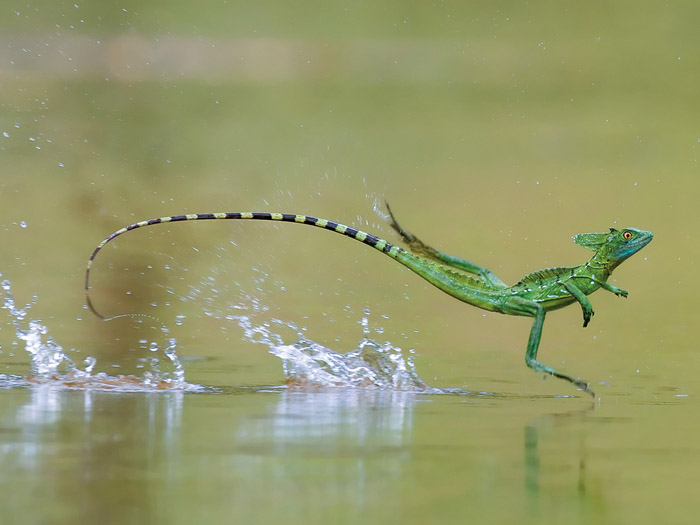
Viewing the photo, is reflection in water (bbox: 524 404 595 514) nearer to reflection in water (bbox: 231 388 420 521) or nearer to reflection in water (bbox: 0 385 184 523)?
reflection in water (bbox: 231 388 420 521)

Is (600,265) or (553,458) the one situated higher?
(600,265)

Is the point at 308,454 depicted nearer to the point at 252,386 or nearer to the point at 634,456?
the point at 634,456

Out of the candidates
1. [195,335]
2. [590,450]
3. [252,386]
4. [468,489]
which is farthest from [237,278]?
[468,489]

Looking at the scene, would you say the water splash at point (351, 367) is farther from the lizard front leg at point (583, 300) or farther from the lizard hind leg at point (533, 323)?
the lizard front leg at point (583, 300)

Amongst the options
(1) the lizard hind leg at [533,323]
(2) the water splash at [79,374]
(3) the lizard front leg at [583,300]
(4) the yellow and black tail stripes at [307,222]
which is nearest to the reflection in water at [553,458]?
(1) the lizard hind leg at [533,323]

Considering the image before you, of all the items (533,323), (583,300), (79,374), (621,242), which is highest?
(621,242)

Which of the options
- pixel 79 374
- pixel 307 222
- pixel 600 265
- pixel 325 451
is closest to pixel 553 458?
pixel 325 451

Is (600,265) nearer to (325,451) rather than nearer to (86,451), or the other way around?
(325,451)
